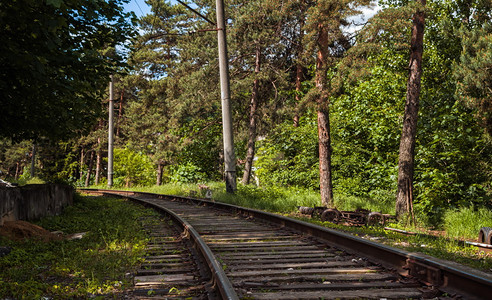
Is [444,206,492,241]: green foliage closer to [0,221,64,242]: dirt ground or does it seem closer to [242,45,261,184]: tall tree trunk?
[0,221,64,242]: dirt ground

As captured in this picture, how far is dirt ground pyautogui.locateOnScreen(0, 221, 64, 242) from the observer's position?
7.80 meters

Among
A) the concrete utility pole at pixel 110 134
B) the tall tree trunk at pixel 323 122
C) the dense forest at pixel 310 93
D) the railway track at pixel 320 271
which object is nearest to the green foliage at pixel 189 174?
the dense forest at pixel 310 93

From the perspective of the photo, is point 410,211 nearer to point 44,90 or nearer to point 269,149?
point 44,90

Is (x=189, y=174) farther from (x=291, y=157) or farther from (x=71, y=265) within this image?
(x=71, y=265)

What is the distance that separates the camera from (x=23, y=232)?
8.03 metres

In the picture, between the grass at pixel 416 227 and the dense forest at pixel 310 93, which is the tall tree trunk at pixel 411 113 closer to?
the dense forest at pixel 310 93

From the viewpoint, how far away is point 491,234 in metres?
7.66

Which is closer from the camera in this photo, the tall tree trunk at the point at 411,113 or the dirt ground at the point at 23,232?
the dirt ground at the point at 23,232

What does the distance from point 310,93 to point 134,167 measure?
111ft

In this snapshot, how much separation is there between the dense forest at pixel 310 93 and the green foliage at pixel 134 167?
5.27 m

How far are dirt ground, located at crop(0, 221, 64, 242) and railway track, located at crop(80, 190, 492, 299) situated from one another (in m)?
2.80

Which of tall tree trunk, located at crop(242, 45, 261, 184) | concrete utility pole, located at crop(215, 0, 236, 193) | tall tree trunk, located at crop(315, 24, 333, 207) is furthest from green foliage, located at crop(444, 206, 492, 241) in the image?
tall tree trunk, located at crop(242, 45, 261, 184)

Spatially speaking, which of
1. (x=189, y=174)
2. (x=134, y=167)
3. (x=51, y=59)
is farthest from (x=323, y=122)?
(x=134, y=167)

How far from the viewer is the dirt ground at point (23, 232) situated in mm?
7805
